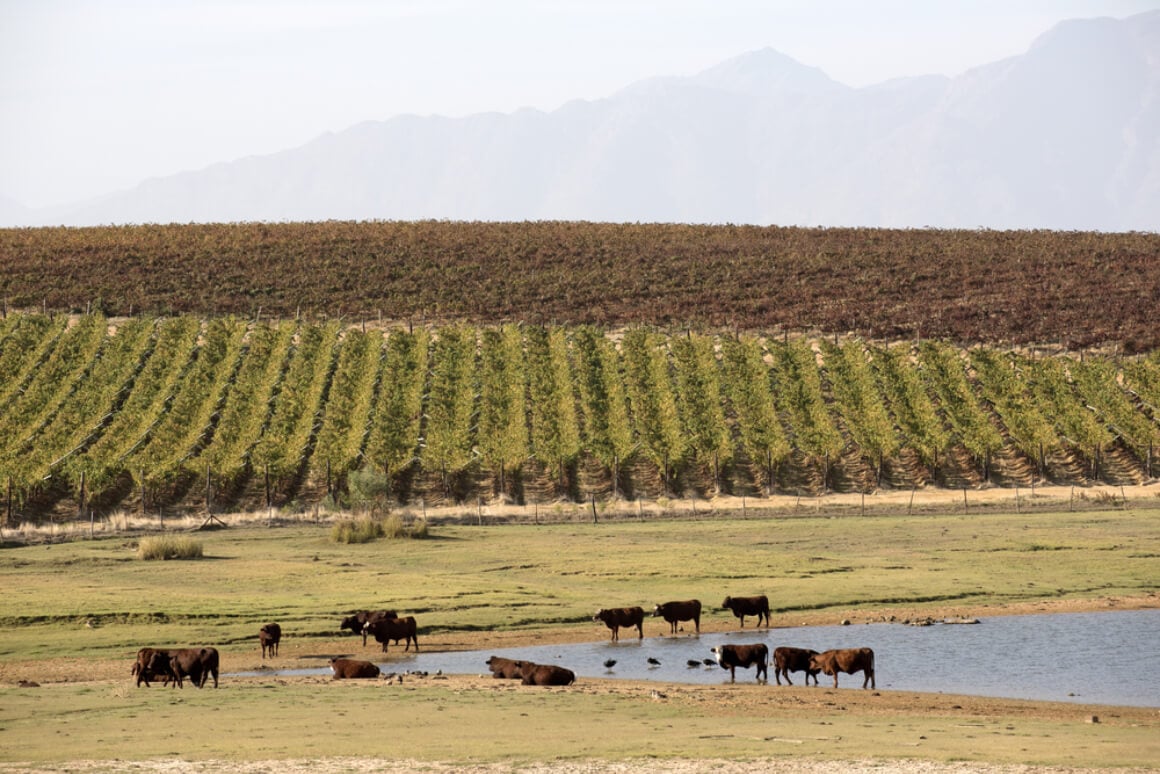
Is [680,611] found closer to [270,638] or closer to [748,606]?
[748,606]

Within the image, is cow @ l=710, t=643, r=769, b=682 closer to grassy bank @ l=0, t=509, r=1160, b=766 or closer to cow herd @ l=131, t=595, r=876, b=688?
cow herd @ l=131, t=595, r=876, b=688

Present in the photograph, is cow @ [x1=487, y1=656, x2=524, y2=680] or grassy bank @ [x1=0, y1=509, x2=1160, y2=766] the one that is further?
cow @ [x1=487, y1=656, x2=524, y2=680]

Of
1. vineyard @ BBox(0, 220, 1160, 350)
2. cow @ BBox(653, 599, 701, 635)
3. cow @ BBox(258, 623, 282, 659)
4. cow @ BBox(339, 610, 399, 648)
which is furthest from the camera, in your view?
vineyard @ BBox(0, 220, 1160, 350)

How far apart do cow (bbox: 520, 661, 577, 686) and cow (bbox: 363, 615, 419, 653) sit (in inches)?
267

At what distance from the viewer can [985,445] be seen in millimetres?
82438

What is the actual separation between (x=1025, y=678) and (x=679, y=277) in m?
95.9

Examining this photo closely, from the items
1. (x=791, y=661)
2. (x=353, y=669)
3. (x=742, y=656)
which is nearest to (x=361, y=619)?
(x=353, y=669)

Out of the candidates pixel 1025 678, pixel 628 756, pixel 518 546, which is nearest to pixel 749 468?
pixel 518 546

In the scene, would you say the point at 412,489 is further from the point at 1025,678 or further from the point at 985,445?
the point at 1025,678

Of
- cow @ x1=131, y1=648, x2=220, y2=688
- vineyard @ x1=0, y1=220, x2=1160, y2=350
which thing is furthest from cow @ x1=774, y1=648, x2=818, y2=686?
vineyard @ x1=0, y1=220, x2=1160, y2=350

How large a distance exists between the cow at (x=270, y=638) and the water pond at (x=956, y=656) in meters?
1.93

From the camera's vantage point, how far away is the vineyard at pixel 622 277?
11350cm

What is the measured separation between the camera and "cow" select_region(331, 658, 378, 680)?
117 feet

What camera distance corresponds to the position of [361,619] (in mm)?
42312
